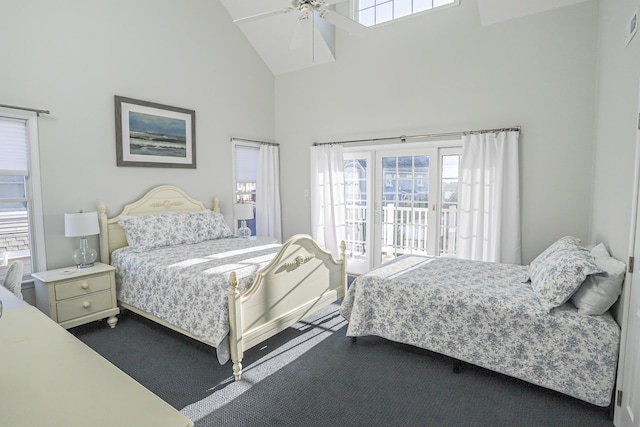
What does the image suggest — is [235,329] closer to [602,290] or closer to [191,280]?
[191,280]

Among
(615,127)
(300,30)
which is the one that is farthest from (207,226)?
(615,127)

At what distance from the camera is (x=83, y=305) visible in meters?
3.22

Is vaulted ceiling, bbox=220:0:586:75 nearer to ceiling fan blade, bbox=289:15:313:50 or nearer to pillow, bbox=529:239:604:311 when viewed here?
ceiling fan blade, bbox=289:15:313:50

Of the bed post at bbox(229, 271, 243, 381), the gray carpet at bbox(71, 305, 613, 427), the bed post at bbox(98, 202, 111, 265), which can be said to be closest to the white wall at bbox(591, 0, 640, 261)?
the gray carpet at bbox(71, 305, 613, 427)

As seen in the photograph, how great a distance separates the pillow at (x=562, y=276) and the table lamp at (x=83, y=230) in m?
3.83

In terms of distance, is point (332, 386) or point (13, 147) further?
point (13, 147)

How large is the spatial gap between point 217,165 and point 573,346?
429 cm

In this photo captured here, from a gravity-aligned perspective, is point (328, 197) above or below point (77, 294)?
above

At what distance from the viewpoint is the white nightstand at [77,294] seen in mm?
3055

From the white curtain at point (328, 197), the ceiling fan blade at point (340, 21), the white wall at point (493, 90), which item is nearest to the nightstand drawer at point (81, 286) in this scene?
the white curtain at point (328, 197)

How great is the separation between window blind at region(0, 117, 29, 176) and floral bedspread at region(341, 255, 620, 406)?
3218mm

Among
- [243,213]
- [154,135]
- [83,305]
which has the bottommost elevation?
[83,305]

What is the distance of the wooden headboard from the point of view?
3.72 metres

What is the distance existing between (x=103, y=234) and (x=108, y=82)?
1612mm
